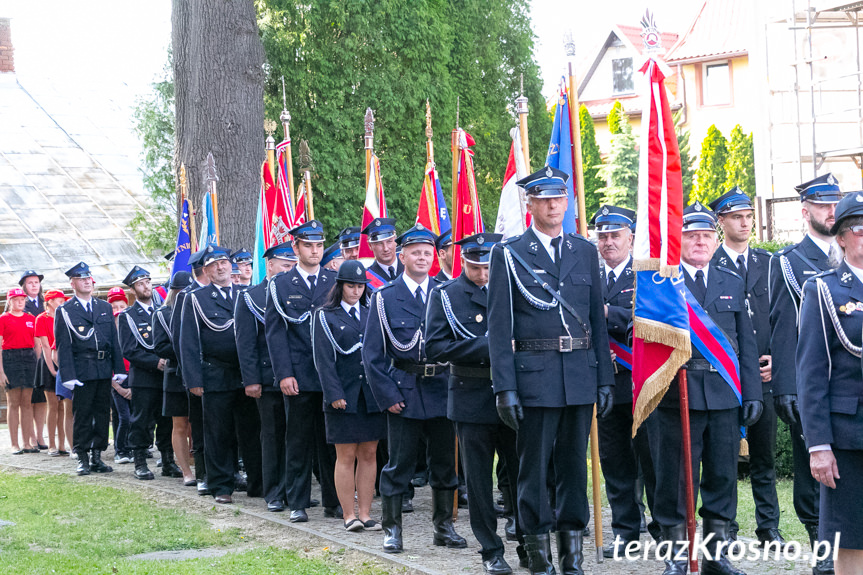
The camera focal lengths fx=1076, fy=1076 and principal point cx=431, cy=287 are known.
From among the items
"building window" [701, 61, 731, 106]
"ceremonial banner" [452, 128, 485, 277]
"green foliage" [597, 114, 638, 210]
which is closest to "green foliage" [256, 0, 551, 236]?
"ceremonial banner" [452, 128, 485, 277]

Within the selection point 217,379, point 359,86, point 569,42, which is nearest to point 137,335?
point 217,379

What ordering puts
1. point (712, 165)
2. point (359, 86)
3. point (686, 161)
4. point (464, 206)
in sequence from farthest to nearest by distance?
point (686, 161)
point (712, 165)
point (359, 86)
point (464, 206)

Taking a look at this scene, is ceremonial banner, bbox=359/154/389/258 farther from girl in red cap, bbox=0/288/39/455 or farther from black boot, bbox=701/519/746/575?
black boot, bbox=701/519/746/575

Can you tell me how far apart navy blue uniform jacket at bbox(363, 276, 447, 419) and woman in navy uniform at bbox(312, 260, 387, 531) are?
564 mm

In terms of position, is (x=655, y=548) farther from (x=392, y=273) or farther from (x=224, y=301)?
(x=224, y=301)

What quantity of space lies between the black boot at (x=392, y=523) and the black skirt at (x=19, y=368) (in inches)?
325

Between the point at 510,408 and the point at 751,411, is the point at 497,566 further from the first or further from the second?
the point at 751,411

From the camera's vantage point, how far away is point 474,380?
6.66 meters

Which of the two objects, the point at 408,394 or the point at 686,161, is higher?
the point at 686,161

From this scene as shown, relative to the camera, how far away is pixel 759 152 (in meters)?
22.4

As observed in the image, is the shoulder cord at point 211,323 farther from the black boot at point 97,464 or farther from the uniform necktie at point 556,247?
the uniform necktie at point 556,247

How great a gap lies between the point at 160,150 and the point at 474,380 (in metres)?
17.3

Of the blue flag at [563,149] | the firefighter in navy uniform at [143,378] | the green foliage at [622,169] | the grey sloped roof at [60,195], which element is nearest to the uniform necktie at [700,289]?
the blue flag at [563,149]

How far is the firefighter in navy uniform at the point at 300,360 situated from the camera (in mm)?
8703
